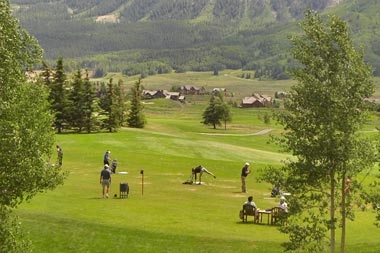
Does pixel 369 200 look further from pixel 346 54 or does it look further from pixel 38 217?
pixel 38 217

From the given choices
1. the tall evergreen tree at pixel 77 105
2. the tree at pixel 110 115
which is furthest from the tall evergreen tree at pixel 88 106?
the tree at pixel 110 115

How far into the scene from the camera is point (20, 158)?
19.6 metres

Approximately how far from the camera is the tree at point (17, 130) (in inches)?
761

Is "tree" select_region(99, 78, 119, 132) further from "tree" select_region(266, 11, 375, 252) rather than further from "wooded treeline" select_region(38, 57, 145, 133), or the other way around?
"tree" select_region(266, 11, 375, 252)

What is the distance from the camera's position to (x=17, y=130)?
62.9ft

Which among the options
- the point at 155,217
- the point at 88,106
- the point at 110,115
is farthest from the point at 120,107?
the point at 155,217

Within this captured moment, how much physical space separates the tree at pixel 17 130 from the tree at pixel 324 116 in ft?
31.0

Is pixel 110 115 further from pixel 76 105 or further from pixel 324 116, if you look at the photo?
pixel 324 116

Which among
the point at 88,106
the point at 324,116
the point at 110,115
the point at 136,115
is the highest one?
the point at 88,106

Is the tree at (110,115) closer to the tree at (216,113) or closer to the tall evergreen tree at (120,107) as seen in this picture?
the tall evergreen tree at (120,107)

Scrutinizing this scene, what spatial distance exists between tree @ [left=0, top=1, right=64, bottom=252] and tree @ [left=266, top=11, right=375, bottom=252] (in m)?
9.45

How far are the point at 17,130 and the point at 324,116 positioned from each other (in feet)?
38.4

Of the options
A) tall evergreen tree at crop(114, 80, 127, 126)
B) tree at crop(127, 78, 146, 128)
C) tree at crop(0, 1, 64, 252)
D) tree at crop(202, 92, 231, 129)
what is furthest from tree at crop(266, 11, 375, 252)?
tree at crop(202, 92, 231, 129)

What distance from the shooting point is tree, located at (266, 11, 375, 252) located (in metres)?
21.3
